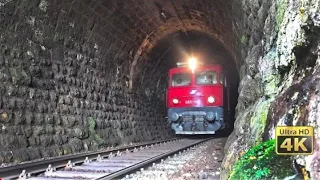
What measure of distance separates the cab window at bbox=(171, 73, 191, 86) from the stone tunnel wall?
7.01ft

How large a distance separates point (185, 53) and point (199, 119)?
5617 millimetres

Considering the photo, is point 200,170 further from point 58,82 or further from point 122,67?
point 122,67

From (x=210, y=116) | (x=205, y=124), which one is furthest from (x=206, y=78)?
(x=205, y=124)

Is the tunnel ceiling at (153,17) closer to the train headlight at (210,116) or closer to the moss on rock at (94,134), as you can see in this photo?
the train headlight at (210,116)

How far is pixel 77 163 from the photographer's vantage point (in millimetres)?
6652

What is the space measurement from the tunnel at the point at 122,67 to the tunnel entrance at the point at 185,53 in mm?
117

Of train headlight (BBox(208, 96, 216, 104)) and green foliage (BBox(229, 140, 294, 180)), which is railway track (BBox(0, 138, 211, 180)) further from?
train headlight (BBox(208, 96, 216, 104))

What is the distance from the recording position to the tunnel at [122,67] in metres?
3.34

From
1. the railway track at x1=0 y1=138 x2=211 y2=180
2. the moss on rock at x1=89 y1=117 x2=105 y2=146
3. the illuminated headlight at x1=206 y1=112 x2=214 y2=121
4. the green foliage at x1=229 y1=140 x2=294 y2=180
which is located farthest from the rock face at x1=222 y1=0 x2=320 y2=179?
the illuminated headlight at x1=206 y1=112 x2=214 y2=121

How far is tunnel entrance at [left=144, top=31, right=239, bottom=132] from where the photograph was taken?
14867mm

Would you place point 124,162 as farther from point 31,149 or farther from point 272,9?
point 272,9

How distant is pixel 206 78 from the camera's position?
13211mm

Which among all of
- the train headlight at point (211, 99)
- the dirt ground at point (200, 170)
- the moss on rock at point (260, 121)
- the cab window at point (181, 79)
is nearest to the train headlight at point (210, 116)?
the train headlight at point (211, 99)

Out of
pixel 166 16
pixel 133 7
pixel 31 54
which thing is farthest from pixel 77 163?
pixel 166 16
